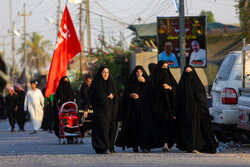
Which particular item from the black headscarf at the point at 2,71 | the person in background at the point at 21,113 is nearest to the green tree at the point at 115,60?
the person in background at the point at 21,113

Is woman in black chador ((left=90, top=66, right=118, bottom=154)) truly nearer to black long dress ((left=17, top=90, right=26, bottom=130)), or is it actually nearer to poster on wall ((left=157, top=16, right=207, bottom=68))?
poster on wall ((left=157, top=16, right=207, bottom=68))

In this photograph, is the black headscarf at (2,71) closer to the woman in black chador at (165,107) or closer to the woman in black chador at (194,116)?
the woman in black chador at (194,116)

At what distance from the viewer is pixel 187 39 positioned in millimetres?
25891

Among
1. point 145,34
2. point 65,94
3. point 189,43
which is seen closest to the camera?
point 65,94

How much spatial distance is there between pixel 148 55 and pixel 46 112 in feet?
38.9

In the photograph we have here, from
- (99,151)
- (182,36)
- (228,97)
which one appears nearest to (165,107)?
(228,97)

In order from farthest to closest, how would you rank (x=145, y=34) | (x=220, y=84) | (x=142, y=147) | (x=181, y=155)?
(x=145, y=34)
(x=220, y=84)
(x=142, y=147)
(x=181, y=155)

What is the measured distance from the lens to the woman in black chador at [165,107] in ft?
43.9

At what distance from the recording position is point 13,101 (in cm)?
2672

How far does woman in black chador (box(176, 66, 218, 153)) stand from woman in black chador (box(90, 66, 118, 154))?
4.17ft

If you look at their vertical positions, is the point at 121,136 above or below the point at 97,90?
below

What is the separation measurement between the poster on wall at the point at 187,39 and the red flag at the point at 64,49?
9.68 feet

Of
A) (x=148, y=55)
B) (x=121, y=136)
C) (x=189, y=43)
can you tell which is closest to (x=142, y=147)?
(x=121, y=136)

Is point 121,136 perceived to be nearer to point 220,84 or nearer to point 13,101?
point 220,84
